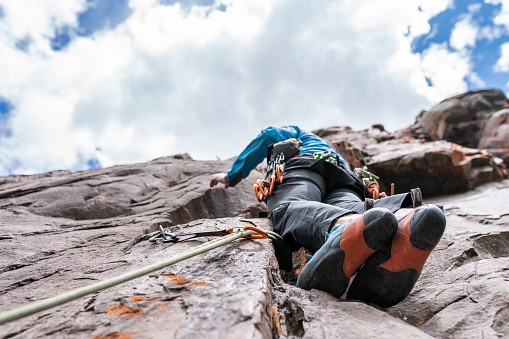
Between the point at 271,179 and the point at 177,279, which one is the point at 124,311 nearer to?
the point at 177,279

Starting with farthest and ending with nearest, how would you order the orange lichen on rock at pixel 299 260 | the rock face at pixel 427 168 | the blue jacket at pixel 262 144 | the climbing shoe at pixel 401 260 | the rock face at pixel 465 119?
the rock face at pixel 465 119 < the rock face at pixel 427 168 < the blue jacket at pixel 262 144 < the orange lichen on rock at pixel 299 260 < the climbing shoe at pixel 401 260

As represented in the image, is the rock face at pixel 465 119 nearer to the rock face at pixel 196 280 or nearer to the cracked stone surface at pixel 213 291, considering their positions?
the rock face at pixel 196 280

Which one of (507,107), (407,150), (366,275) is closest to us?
(366,275)

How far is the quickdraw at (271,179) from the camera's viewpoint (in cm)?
258

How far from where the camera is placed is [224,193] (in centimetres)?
458

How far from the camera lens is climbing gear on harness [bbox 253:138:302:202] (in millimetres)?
2590

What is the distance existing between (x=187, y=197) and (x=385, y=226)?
10.5ft

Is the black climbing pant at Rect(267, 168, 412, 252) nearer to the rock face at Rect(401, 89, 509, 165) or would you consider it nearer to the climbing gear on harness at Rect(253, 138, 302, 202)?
the climbing gear on harness at Rect(253, 138, 302, 202)

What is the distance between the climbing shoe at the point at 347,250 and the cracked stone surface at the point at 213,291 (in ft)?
0.21

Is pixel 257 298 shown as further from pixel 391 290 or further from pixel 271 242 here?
pixel 271 242

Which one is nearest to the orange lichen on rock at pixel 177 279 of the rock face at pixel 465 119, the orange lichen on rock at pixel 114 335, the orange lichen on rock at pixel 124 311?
the orange lichen on rock at pixel 124 311

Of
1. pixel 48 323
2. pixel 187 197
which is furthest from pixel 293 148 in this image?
pixel 48 323

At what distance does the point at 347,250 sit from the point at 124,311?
3.14ft

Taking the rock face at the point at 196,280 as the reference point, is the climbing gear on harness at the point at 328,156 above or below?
above
